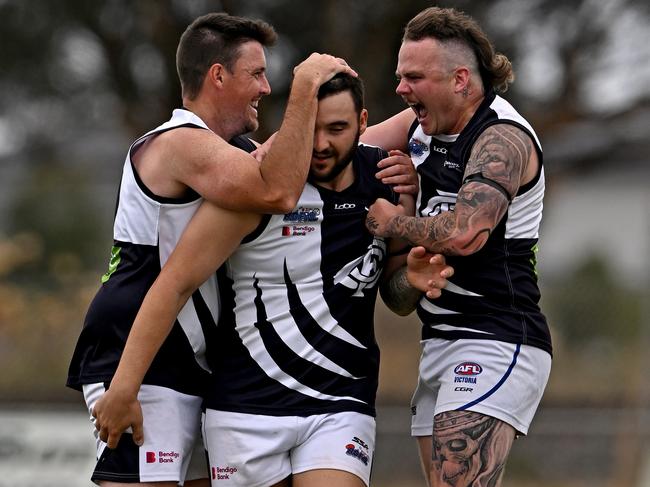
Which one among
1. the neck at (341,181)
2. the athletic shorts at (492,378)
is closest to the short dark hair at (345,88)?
the neck at (341,181)

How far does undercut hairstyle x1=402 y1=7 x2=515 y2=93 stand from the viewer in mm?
4551

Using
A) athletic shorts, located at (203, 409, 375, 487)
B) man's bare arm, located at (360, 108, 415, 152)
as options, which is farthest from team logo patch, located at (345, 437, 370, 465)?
man's bare arm, located at (360, 108, 415, 152)

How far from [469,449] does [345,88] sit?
147 centimetres

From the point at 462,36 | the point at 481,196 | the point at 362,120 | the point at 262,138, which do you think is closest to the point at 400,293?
the point at 481,196

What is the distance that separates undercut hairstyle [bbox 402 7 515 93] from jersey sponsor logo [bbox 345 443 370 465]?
1.54m

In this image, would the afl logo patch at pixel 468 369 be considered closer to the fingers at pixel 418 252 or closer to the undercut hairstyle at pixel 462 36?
the fingers at pixel 418 252

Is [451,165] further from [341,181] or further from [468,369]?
[468,369]

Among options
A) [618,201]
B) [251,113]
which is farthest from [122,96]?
[618,201]

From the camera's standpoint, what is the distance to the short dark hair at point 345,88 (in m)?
4.40

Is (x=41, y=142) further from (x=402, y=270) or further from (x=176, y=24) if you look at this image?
(x=402, y=270)

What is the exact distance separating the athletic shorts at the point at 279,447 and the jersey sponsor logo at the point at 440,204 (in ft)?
2.87

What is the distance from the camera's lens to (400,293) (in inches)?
182

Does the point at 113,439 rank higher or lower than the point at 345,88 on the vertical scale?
lower

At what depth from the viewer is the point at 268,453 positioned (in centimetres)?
445
